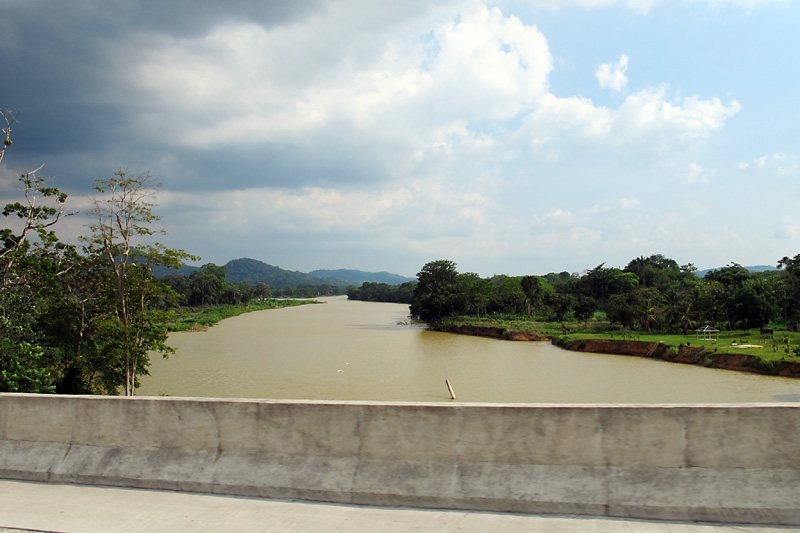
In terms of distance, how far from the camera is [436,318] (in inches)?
2908

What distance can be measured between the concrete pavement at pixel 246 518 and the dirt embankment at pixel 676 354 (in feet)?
107

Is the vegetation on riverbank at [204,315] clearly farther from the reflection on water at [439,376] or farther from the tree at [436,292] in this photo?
the tree at [436,292]

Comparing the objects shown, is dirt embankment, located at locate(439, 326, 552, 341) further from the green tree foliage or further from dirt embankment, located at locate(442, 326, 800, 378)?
the green tree foliage

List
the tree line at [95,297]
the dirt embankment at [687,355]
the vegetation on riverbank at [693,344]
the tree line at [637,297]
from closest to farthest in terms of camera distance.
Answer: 1. the tree line at [95,297]
2. the dirt embankment at [687,355]
3. the vegetation on riverbank at [693,344]
4. the tree line at [637,297]

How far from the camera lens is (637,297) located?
178 ft

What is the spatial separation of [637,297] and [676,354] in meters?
18.5

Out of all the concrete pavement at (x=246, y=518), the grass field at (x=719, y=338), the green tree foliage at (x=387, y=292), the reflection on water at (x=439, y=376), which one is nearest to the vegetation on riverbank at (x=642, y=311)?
the grass field at (x=719, y=338)

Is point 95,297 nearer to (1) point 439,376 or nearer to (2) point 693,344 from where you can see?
(1) point 439,376

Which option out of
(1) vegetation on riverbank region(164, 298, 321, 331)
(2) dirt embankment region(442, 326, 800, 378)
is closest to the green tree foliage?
(1) vegetation on riverbank region(164, 298, 321, 331)

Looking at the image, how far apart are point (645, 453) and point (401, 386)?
2427cm

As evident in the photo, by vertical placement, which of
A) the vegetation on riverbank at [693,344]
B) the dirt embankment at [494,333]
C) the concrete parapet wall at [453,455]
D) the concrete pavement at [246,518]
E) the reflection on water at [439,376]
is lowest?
the reflection on water at [439,376]

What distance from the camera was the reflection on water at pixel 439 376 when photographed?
25.9m

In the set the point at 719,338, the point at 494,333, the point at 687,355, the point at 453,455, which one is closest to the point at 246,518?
the point at 453,455

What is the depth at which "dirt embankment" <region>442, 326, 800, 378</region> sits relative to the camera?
30.1m
